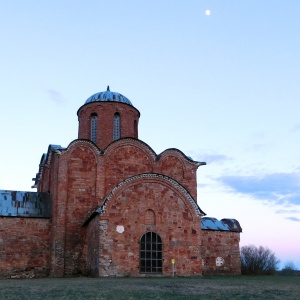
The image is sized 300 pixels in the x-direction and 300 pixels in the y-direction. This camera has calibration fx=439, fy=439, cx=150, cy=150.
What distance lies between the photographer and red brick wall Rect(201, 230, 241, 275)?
89.8ft

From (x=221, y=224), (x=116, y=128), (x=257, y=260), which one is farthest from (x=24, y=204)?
(x=257, y=260)

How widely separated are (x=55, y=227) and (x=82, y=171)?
136 inches

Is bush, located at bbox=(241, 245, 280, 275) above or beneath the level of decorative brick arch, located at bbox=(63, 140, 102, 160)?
beneath

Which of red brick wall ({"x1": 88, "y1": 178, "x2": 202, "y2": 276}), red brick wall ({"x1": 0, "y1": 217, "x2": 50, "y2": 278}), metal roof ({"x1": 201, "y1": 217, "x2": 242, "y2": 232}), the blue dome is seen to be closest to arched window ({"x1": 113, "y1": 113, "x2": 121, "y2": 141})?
the blue dome

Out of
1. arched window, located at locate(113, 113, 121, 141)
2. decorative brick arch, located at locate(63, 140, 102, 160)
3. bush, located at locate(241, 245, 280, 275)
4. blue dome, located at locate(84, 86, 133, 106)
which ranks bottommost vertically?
bush, located at locate(241, 245, 280, 275)

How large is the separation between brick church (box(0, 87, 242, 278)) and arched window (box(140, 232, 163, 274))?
48 mm

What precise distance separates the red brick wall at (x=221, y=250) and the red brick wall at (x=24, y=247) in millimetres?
9751

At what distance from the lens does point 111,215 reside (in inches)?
827

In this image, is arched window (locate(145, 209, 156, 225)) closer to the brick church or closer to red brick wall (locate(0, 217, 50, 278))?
the brick church

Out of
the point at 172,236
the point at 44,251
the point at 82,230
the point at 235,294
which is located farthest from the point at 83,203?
the point at 235,294

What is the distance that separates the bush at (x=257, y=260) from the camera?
38.7 m

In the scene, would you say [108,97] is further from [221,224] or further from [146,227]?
[221,224]

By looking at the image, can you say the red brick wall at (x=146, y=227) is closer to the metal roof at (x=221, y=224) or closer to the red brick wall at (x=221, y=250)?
the red brick wall at (x=221, y=250)

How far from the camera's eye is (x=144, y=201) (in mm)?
21719
